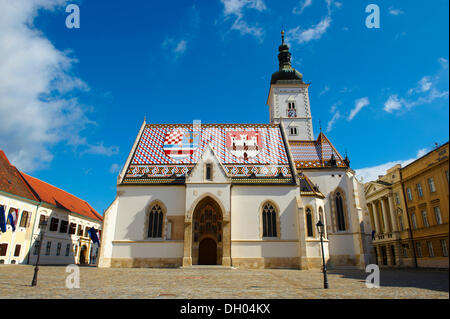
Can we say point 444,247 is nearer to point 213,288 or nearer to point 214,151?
point 214,151

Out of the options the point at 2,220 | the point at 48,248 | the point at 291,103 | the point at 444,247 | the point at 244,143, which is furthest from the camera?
the point at 291,103

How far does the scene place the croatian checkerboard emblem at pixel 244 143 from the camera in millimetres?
33312

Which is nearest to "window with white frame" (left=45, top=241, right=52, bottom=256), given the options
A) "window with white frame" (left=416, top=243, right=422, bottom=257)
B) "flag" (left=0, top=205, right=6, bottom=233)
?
"flag" (left=0, top=205, right=6, bottom=233)

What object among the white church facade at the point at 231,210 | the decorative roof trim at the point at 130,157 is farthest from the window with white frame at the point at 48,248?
the decorative roof trim at the point at 130,157

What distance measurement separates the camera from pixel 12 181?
106 feet

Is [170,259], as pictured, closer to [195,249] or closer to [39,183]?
[195,249]

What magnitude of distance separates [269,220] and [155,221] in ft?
36.8

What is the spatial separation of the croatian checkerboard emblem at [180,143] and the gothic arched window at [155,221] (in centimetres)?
644

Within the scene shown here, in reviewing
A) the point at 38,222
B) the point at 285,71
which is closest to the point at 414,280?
the point at 38,222

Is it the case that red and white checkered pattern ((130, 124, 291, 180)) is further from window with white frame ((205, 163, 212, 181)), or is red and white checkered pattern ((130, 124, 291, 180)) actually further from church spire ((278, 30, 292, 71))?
church spire ((278, 30, 292, 71))

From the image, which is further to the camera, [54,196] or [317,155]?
[54,196]

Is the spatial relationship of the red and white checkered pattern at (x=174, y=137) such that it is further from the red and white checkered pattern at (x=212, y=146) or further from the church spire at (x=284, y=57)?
the church spire at (x=284, y=57)

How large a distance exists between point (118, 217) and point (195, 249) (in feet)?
27.0

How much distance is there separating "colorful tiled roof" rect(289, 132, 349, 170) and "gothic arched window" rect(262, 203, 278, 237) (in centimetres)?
836
